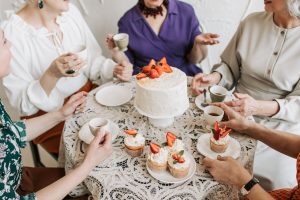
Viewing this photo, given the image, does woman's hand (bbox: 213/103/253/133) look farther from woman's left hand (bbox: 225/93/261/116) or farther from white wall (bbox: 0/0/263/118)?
white wall (bbox: 0/0/263/118)

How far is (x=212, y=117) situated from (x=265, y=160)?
55cm

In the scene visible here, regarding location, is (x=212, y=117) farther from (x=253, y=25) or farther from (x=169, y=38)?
(x=169, y=38)

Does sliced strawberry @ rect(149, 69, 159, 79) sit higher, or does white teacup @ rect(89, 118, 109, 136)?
sliced strawberry @ rect(149, 69, 159, 79)

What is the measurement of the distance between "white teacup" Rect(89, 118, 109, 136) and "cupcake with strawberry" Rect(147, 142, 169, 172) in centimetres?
24

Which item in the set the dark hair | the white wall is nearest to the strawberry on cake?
the dark hair

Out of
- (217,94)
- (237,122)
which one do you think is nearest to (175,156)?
(237,122)

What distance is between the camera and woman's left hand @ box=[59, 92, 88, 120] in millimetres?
1775

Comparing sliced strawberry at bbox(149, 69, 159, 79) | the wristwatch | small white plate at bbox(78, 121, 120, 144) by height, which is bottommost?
the wristwatch

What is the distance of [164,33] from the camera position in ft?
7.86

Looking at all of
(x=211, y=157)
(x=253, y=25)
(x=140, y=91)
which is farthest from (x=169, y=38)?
(x=211, y=157)

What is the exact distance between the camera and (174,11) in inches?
94.0

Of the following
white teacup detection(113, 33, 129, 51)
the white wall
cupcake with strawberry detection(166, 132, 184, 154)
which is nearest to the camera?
cupcake with strawberry detection(166, 132, 184, 154)

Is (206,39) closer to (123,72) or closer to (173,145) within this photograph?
(123,72)

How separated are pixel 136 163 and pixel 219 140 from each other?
39 centimetres
